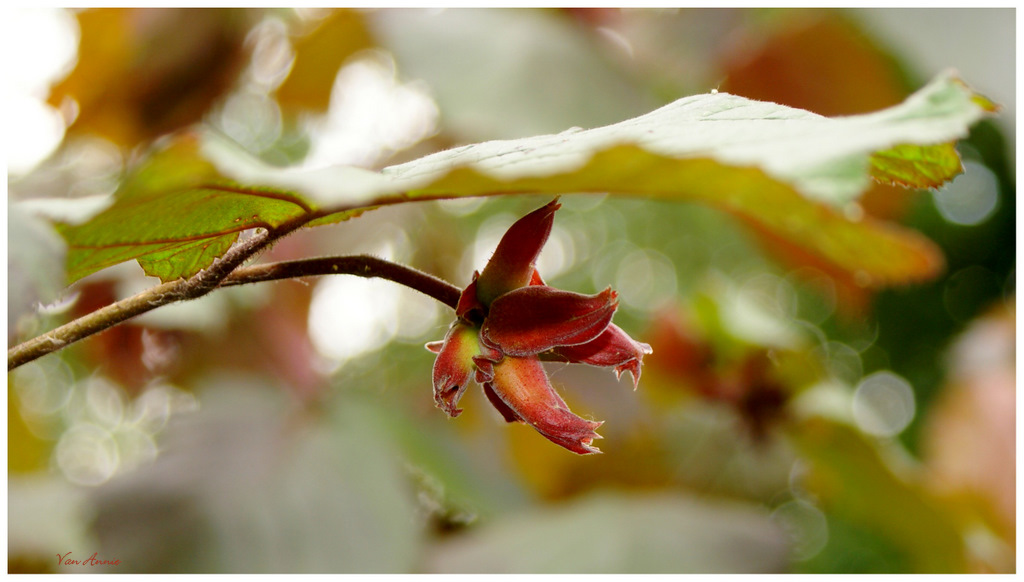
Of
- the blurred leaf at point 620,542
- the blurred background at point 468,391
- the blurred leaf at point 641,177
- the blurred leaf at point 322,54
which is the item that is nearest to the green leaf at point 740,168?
the blurred leaf at point 641,177

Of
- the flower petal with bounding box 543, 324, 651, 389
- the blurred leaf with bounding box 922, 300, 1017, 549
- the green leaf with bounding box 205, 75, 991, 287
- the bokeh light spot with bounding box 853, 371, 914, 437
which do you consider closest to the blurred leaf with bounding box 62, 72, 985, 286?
the green leaf with bounding box 205, 75, 991, 287

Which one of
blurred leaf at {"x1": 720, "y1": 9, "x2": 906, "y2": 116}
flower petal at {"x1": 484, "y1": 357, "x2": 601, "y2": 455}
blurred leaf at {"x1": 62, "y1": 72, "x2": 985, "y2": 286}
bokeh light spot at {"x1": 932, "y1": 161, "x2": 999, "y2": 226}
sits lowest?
bokeh light spot at {"x1": 932, "y1": 161, "x2": 999, "y2": 226}

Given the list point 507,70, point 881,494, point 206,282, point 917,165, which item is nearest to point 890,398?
point 881,494

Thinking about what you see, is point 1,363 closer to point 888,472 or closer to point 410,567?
point 410,567

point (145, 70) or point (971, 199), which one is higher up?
point (145, 70)

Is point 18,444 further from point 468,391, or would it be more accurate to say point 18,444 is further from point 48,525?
point 468,391

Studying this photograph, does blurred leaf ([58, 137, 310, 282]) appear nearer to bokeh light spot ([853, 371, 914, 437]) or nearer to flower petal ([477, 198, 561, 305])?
flower petal ([477, 198, 561, 305])
